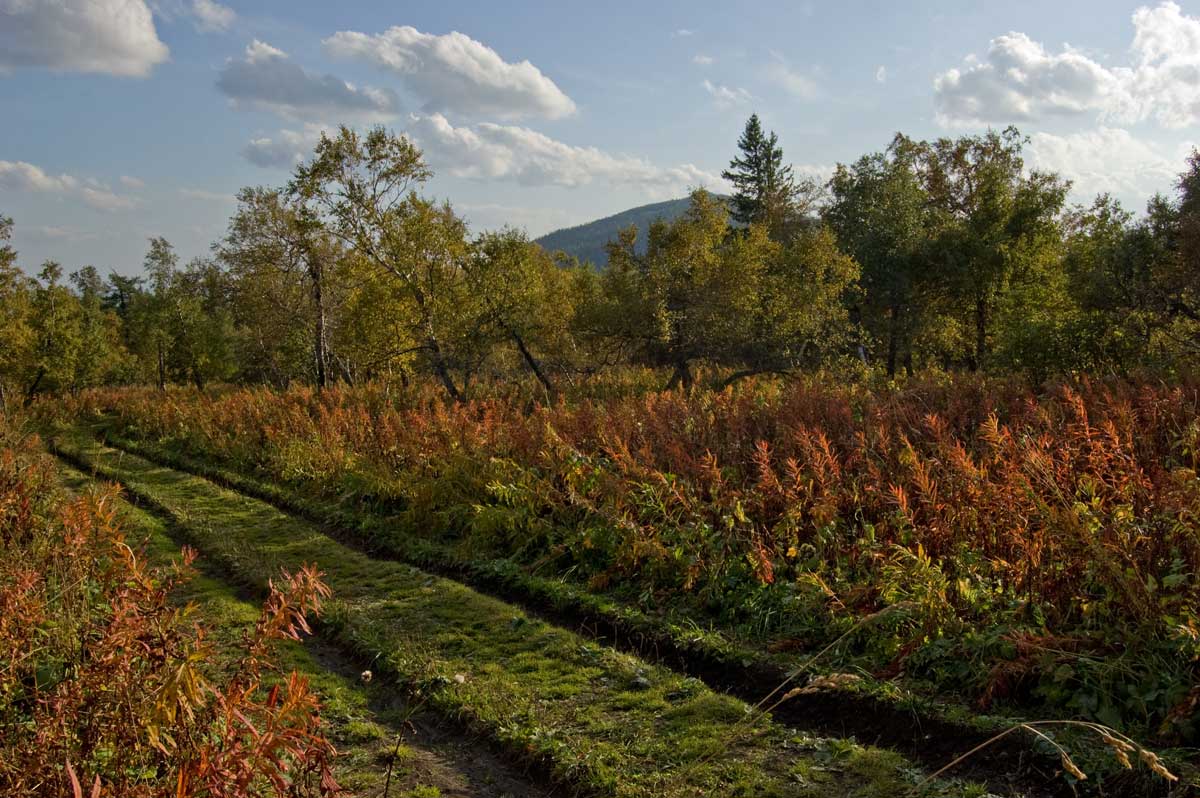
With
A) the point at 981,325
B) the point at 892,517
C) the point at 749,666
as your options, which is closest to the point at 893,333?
the point at 981,325

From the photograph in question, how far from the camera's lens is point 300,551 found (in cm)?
943

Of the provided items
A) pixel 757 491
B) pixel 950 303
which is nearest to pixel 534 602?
pixel 757 491

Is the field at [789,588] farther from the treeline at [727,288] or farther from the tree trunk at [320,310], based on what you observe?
the tree trunk at [320,310]

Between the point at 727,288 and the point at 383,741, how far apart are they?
1638cm

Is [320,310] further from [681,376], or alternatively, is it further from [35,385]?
[35,385]

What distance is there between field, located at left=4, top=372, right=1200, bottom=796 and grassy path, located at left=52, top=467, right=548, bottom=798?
15cm

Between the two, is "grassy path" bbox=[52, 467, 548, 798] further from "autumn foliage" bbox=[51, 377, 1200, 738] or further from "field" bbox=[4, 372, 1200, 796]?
"autumn foliage" bbox=[51, 377, 1200, 738]

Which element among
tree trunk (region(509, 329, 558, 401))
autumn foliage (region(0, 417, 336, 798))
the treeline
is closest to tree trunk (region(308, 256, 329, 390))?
the treeline

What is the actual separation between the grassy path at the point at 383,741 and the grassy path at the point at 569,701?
0.51ft

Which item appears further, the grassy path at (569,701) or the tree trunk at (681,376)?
the tree trunk at (681,376)

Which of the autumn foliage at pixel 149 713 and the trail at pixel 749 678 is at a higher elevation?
the autumn foliage at pixel 149 713

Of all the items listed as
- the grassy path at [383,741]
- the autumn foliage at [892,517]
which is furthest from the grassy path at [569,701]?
the autumn foliage at [892,517]

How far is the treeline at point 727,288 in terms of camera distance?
14.0 m

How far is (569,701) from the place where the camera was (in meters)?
5.32
